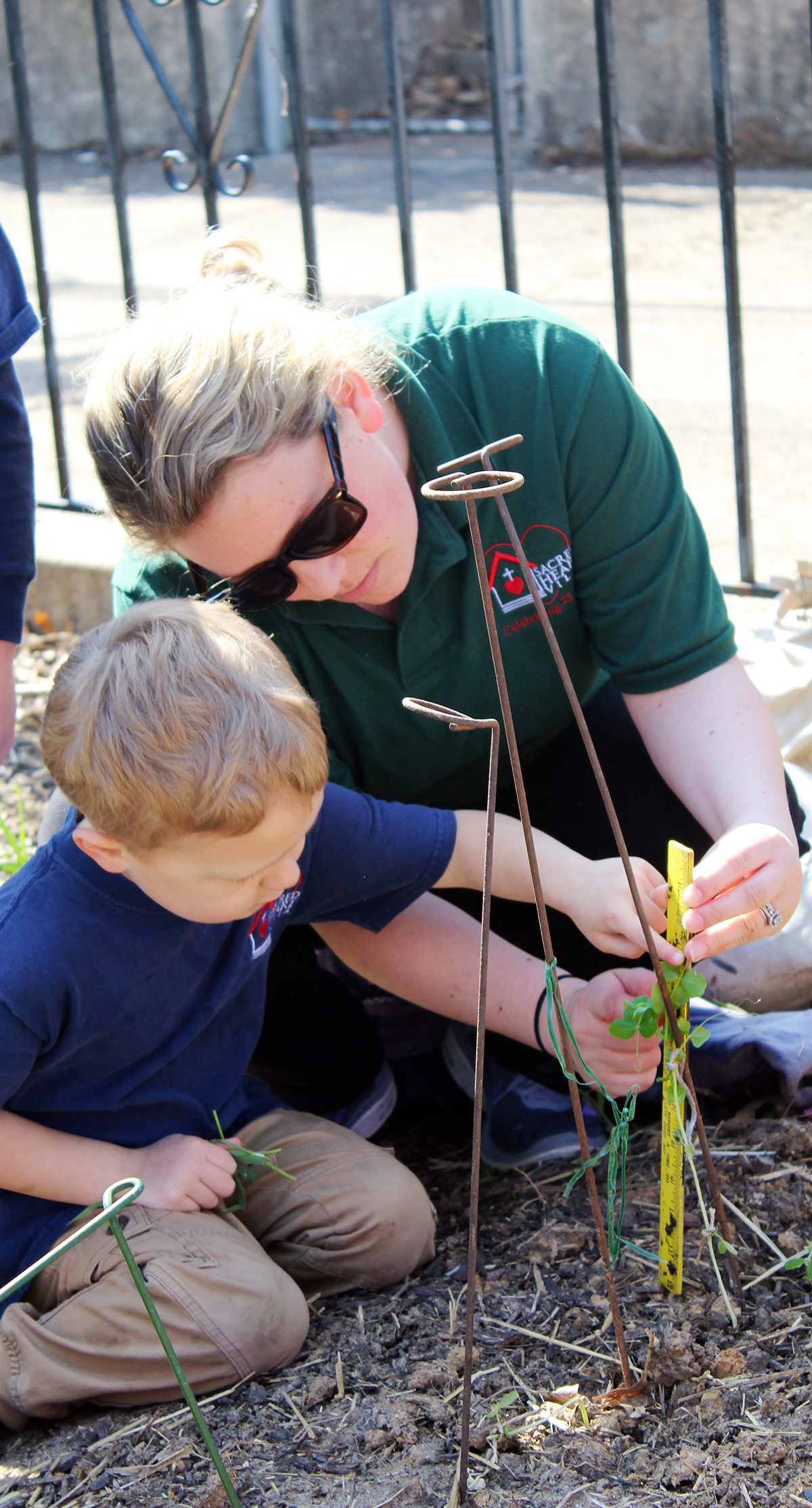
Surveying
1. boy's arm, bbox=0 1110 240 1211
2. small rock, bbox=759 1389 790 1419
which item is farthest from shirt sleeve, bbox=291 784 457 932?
small rock, bbox=759 1389 790 1419

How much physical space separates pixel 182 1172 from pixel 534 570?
852 millimetres

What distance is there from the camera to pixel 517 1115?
1.87 metres

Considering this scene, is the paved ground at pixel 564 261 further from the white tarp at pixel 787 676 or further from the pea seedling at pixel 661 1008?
the pea seedling at pixel 661 1008

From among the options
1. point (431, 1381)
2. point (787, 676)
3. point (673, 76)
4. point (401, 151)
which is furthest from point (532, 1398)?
point (673, 76)

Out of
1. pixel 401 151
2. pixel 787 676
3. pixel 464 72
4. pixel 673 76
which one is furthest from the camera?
pixel 464 72

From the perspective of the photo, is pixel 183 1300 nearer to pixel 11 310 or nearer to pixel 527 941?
pixel 527 941

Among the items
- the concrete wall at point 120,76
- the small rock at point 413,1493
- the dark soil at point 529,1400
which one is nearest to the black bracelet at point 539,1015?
the dark soil at point 529,1400

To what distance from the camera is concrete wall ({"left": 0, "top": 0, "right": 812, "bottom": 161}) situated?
314 inches

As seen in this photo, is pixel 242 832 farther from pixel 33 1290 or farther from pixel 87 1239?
pixel 33 1290

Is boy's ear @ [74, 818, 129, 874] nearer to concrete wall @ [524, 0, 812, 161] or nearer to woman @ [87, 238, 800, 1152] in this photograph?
woman @ [87, 238, 800, 1152]

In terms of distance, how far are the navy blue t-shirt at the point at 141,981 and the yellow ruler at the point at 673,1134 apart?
15.9 inches

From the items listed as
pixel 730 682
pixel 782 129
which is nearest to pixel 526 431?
pixel 730 682

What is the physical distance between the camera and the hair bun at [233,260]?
1.56 m

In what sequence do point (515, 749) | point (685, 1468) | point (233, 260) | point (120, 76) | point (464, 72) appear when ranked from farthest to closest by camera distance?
point (464, 72)
point (120, 76)
point (233, 260)
point (685, 1468)
point (515, 749)
